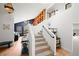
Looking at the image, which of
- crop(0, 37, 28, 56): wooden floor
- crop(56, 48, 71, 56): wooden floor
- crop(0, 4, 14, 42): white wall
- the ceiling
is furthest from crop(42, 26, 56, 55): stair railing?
crop(0, 4, 14, 42): white wall

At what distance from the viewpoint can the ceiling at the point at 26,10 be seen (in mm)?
2645

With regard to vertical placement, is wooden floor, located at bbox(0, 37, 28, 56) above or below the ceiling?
below

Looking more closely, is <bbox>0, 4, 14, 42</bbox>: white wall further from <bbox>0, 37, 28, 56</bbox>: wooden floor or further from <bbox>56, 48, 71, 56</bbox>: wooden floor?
<bbox>56, 48, 71, 56</bbox>: wooden floor

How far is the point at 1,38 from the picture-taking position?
2650 millimetres

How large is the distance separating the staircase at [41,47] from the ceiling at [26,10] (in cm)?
48

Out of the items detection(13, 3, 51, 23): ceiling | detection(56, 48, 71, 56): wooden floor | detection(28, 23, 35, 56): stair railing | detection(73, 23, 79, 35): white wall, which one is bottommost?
detection(56, 48, 71, 56): wooden floor

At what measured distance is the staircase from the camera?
8.75 ft

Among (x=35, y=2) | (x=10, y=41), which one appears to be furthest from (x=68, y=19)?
(x=10, y=41)

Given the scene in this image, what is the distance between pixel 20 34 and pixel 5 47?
1.40ft

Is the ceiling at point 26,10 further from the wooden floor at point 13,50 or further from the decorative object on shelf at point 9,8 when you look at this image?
the wooden floor at point 13,50

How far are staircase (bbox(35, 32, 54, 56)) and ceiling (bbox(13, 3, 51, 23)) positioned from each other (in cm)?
48

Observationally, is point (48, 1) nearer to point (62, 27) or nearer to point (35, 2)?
point (35, 2)

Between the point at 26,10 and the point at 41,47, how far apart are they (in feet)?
2.91

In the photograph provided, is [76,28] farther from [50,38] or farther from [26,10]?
[26,10]
